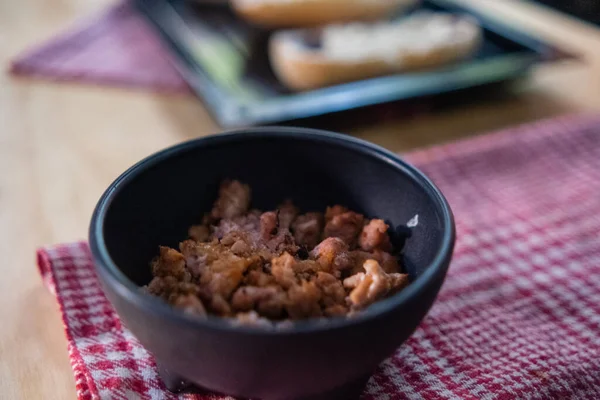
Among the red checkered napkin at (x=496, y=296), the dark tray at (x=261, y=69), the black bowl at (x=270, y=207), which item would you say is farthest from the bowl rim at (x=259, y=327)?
the dark tray at (x=261, y=69)

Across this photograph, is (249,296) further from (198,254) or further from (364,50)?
(364,50)

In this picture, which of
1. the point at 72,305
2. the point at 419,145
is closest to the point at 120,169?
the point at 72,305

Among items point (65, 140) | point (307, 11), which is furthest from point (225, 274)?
point (307, 11)

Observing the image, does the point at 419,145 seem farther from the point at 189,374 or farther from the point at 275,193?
the point at 189,374

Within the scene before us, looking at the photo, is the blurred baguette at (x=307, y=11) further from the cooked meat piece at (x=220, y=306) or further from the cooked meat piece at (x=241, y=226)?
the cooked meat piece at (x=220, y=306)

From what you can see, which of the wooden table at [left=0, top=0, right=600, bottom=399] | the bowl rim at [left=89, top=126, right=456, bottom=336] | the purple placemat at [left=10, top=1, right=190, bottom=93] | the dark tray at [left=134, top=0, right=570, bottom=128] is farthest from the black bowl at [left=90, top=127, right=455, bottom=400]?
the purple placemat at [left=10, top=1, right=190, bottom=93]

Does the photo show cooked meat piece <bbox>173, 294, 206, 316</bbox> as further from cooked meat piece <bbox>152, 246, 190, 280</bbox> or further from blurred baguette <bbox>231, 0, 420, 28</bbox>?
blurred baguette <bbox>231, 0, 420, 28</bbox>
